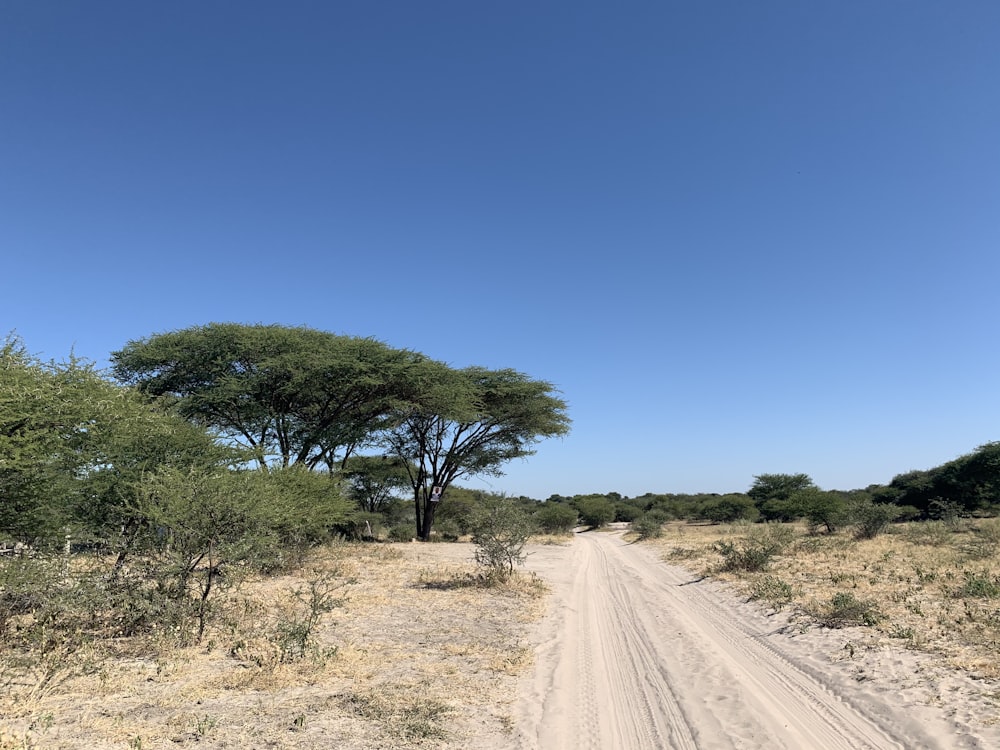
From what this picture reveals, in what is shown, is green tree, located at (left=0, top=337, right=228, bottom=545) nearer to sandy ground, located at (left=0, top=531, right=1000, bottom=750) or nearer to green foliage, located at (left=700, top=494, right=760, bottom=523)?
sandy ground, located at (left=0, top=531, right=1000, bottom=750)

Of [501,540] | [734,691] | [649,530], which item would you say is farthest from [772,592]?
[649,530]

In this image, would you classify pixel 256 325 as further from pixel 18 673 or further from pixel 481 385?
pixel 18 673

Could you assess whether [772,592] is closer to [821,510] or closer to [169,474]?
[169,474]

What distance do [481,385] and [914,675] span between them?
24.1 m

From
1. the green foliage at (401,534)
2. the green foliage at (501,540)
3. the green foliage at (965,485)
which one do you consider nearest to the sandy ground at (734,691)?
the green foliage at (501,540)

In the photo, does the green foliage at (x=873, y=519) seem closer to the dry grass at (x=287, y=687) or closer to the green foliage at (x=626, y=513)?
the dry grass at (x=287, y=687)

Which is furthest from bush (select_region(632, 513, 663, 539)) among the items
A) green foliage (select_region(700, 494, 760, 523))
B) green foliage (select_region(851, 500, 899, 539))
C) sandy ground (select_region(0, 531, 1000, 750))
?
sandy ground (select_region(0, 531, 1000, 750))

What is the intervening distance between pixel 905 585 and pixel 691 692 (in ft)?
27.3

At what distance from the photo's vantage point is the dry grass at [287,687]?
16.2 feet

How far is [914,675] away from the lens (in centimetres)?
637

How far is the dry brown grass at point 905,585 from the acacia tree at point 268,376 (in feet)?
47.2

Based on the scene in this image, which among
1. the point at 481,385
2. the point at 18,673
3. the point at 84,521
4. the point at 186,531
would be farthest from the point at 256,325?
the point at 18,673

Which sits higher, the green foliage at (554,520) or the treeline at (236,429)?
the treeline at (236,429)

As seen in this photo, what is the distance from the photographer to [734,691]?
634cm
